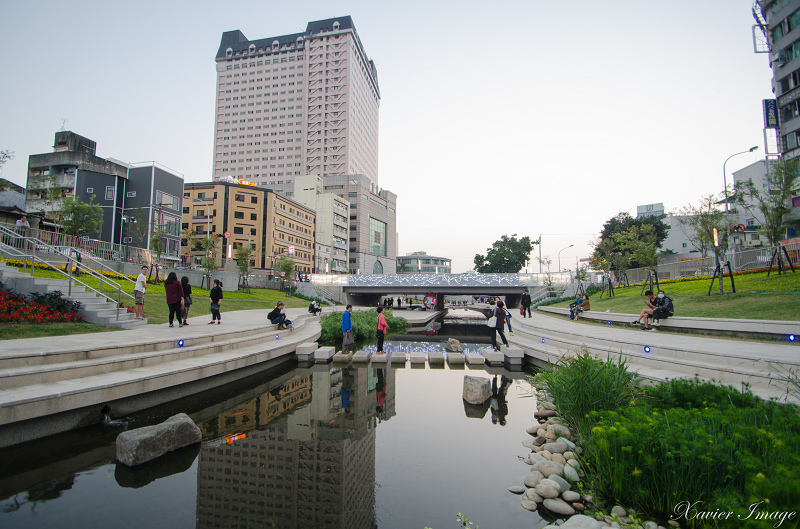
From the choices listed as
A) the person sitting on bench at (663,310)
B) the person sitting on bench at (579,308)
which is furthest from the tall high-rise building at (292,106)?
the person sitting on bench at (663,310)

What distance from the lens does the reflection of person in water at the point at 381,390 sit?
8913 mm

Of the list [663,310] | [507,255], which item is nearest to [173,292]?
[663,310]

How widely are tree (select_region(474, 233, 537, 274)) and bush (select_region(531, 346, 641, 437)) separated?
80548 mm

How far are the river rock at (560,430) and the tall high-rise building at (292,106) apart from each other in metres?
114

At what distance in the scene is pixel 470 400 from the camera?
9.33 meters

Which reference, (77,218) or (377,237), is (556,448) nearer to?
(77,218)

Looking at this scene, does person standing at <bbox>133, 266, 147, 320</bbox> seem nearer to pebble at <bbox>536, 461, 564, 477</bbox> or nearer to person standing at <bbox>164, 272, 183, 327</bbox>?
person standing at <bbox>164, 272, 183, 327</bbox>

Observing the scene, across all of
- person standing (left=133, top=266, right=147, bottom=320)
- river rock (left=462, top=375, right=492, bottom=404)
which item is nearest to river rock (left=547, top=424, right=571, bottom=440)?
river rock (left=462, top=375, right=492, bottom=404)

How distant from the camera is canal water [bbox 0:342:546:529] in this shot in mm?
4430

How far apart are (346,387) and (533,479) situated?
6089 millimetres

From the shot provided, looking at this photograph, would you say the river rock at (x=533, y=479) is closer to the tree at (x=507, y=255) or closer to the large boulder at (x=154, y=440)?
the large boulder at (x=154, y=440)

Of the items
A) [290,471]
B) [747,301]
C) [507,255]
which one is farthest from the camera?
[507,255]

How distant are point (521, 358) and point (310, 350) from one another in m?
7.31

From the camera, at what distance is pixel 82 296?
12.9 m
